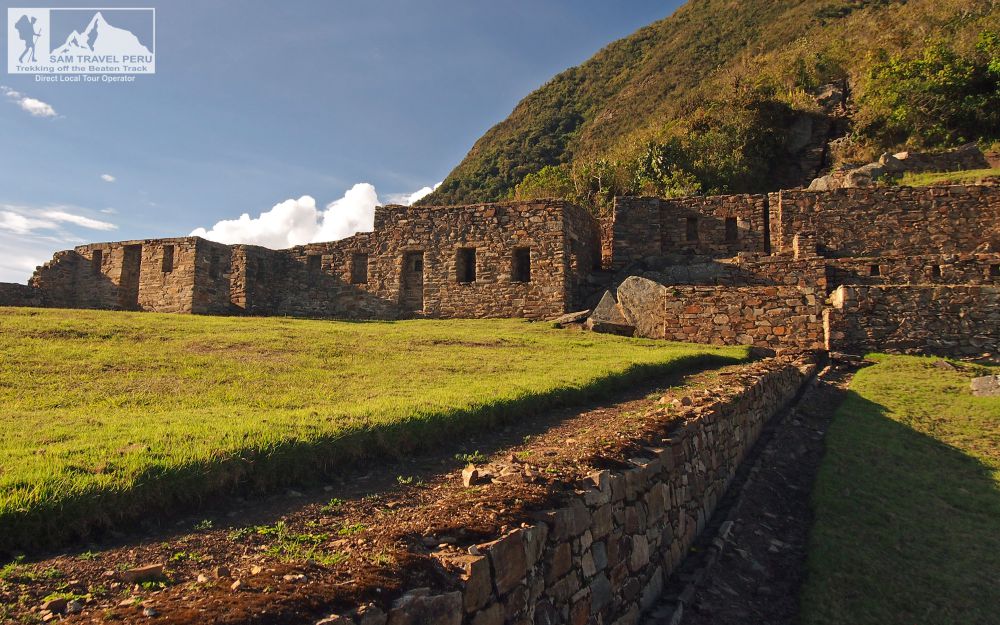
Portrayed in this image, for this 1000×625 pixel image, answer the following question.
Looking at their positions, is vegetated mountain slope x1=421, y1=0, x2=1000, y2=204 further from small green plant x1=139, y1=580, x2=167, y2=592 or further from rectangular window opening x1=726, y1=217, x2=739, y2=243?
small green plant x1=139, y1=580, x2=167, y2=592

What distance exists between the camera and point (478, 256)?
77.8 feet

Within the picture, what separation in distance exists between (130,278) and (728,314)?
25964 millimetres

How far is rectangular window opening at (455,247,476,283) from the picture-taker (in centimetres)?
2405

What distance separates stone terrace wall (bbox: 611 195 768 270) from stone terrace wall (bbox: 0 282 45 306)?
24.3 meters

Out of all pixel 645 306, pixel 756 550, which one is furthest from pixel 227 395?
pixel 645 306

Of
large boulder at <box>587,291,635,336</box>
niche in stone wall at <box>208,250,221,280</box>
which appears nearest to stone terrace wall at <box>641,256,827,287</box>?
large boulder at <box>587,291,635,336</box>

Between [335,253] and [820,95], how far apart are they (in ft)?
108

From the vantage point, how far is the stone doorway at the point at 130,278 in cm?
2550

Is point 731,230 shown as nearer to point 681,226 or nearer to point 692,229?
point 692,229

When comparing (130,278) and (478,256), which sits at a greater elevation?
(478,256)

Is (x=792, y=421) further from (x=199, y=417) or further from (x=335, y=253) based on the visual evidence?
(x=335, y=253)

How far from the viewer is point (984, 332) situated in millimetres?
16500

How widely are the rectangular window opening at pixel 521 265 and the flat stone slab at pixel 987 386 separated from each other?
47.9ft

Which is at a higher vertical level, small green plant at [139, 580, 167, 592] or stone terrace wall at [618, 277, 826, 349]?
stone terrace wall at [618, 277, 826, 349]
